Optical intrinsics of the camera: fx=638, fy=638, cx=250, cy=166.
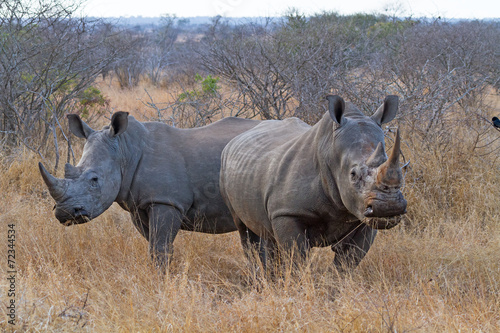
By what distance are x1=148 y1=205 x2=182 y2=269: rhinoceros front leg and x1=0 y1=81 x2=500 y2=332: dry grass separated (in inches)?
4.1

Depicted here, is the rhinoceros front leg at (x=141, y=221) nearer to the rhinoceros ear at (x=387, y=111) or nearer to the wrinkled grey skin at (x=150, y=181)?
the wrinkled grey skin at (x=150, y=181)

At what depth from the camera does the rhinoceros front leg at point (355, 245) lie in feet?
12.5

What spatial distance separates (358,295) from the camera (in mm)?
3475

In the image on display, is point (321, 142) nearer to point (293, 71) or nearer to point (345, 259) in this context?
point (345, 259)

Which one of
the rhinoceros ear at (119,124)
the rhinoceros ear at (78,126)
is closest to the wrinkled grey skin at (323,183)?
the rhinoceros ear at (119,124)

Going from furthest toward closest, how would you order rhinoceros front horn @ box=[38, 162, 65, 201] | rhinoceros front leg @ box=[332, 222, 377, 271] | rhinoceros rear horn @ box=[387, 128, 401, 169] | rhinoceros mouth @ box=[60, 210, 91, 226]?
rhinoceros mouth @ box=[60, 210, 91, 226]
rhinoceros front horn @ box=[38, 162, 65, 201]
rhinoceros front leg @ box=[332, 222, 377, 271]
rhinoceros rear horn @ box=[387, 128, 401, 169]

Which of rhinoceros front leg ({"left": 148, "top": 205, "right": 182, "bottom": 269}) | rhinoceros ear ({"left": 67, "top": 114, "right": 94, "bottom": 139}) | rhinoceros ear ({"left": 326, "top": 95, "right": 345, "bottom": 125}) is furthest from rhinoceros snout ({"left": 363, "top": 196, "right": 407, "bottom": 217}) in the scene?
rhinoceros ear ({"left": 67, "top": 114, "right": 94, "bottom": 139})

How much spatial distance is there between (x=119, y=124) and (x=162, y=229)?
83 centimetres

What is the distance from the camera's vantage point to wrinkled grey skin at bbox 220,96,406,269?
3051mm

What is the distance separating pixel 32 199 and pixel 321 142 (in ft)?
13.0

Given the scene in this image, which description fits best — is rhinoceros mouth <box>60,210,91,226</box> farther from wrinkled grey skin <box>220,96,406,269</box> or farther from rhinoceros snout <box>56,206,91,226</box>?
wrinkled grey skin <box>220,96,406,269</box>

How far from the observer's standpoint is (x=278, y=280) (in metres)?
3.65

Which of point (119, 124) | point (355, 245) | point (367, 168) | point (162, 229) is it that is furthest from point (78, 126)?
point (367, 168)

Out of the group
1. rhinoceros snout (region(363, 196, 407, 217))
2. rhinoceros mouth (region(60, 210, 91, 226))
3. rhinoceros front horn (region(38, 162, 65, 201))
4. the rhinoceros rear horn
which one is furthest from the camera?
rhinoceros mouth (region(60, 210, 91, 226))
